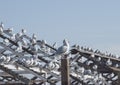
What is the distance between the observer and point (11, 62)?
79.3 ft

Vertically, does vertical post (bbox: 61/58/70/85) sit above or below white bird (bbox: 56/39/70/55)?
below

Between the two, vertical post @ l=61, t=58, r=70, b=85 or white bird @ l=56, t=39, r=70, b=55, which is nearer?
vertical post @ l=61, t=58, r=70, b=85

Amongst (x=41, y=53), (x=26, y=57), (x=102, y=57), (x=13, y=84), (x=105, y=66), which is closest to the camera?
(x=13, y=84)

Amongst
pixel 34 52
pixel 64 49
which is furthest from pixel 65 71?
pixel 34 52

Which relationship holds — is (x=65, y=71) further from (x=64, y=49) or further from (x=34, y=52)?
(x=34, y=52)

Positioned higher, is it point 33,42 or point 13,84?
point 33,42

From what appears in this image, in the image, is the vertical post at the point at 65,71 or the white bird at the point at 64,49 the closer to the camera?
the vertical post at the point at 65,71

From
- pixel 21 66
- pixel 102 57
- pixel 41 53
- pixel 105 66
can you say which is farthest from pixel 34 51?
pixel 102 57

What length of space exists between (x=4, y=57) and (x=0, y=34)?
3191 mm

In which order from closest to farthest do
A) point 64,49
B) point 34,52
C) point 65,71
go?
point 65,71 → point 64,49 → point 34,52

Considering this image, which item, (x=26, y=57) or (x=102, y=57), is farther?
(x=102, y=57)

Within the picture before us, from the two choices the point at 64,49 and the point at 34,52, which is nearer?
the point at 64,49

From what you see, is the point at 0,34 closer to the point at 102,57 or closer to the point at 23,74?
the point at 23,74

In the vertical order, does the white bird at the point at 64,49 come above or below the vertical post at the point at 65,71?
above
